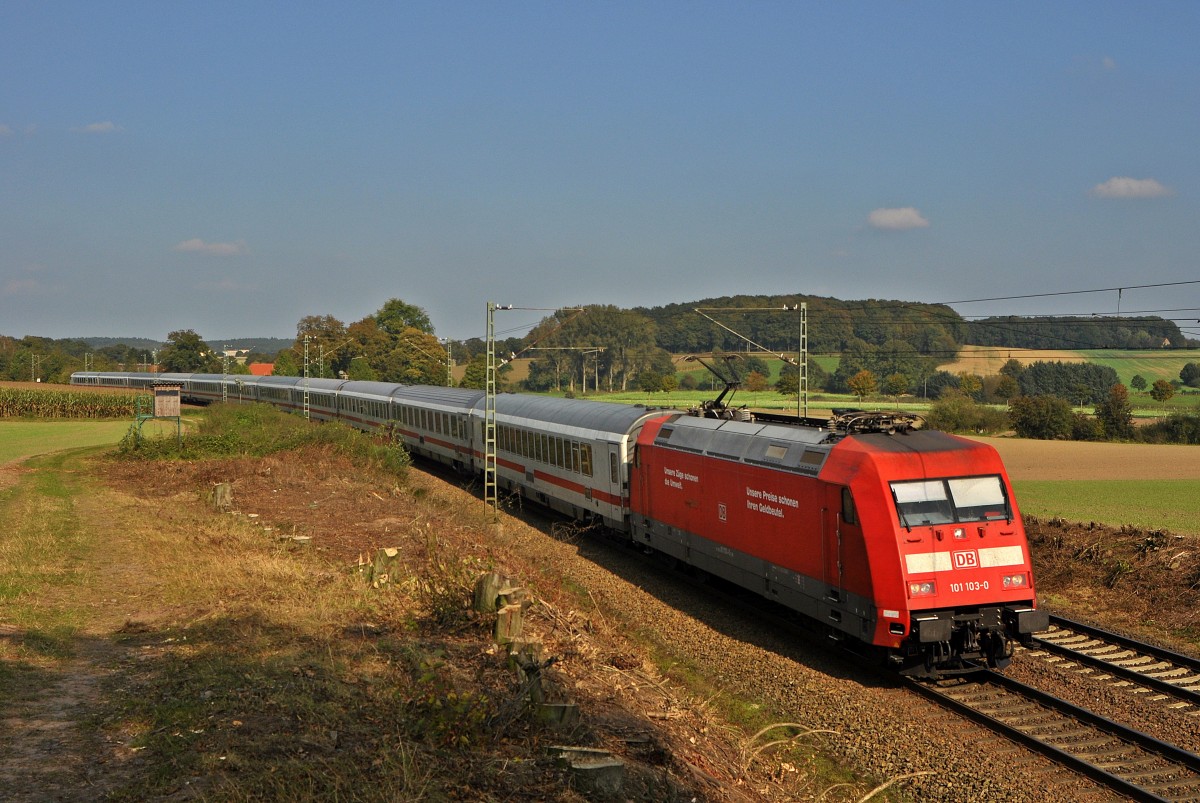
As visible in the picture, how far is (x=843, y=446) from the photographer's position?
48.3 ft

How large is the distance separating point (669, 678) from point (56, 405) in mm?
76154

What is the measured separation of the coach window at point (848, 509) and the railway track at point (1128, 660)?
13.6ft

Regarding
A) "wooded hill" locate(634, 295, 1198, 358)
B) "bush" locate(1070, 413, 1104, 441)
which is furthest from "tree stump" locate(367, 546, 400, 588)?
"bush" locate(1070, 413, 1104, 441)

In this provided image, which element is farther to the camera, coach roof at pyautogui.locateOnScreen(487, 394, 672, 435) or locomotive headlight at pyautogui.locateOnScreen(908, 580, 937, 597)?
coach roof at pyautogui.locateOnScreen(487, 394, 672, 435)

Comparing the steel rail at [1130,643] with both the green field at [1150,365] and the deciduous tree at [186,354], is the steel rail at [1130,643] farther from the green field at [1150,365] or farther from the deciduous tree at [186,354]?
the deciduous tree at [186,354]

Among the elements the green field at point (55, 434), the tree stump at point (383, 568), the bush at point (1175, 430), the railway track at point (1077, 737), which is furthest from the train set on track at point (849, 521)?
the bush at point (1175, 430)

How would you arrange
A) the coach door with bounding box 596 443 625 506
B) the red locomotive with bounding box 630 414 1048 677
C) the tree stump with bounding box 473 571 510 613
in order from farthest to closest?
the coach door with bounding box 596 443 625 506, the tree stump with bounding box 473 571 510 613, the red locomotive with bounding box 630 414 1048 677

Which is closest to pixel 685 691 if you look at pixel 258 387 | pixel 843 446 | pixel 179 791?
pixel 843 446

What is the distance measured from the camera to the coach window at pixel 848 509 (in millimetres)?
14023

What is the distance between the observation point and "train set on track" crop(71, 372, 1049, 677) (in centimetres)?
1353

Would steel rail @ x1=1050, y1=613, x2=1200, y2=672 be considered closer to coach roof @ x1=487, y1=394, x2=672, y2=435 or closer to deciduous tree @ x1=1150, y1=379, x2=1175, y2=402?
coach roof @ x1=487, y1=394, x2=672, y2=435

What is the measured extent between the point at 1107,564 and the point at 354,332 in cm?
12299

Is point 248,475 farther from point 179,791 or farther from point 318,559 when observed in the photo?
point 179,791

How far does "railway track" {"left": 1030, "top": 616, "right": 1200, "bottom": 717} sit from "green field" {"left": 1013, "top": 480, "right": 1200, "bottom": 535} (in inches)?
386
